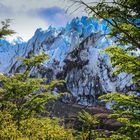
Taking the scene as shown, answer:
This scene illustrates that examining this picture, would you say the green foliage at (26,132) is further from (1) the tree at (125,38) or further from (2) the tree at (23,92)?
(2) the tree at (23,92)

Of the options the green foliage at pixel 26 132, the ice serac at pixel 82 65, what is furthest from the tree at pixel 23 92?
the ice serac at pixel 82 65

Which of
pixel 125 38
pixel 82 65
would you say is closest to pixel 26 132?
pixel 125 38

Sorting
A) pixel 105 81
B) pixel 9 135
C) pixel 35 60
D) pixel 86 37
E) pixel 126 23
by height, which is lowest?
pixel 9 135

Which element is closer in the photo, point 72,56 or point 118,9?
point 118,9

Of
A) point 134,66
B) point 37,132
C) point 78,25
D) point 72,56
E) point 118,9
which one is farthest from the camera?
point 78,25

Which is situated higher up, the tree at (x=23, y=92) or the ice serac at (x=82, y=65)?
the ice serac at (x=82, y=65)

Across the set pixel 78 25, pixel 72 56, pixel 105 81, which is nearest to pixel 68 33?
pixel 78 25

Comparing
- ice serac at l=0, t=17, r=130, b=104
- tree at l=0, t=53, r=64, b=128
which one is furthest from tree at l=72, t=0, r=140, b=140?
ice serac at l=0, t=17, r=130, b=104

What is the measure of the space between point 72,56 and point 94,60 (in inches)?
471

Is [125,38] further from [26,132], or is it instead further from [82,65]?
[82,65]

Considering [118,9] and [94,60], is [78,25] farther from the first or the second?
[118,9]

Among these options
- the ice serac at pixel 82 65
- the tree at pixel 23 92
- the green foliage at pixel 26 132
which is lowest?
the green foliage at pixel 26 132

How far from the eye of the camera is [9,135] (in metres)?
14.0

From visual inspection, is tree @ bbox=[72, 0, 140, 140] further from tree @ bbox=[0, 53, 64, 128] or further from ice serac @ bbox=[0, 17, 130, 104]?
ice serac @ bbox=[0, 17, 130, 104]
